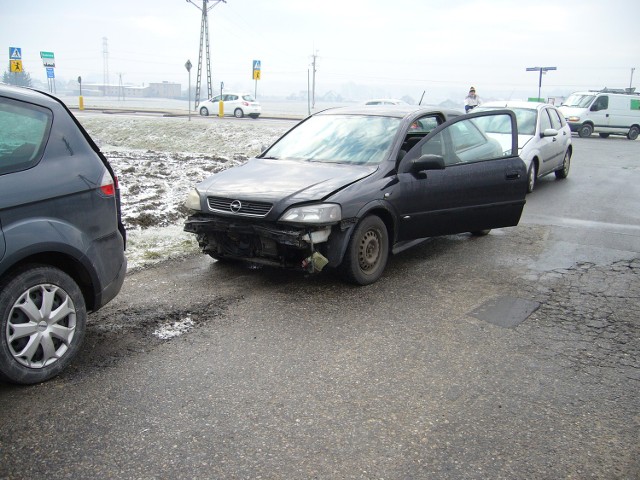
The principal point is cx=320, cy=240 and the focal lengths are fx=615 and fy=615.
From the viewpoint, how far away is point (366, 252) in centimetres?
586

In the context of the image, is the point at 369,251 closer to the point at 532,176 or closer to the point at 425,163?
the point at 425,163

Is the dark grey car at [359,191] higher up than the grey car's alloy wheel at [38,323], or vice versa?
the dark grey car at [359,191]

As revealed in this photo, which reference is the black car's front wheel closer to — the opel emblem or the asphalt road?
the asphalt road

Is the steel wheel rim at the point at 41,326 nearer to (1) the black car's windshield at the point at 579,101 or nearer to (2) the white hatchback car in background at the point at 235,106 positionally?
(1) the black car's windshield at the point at 579,101

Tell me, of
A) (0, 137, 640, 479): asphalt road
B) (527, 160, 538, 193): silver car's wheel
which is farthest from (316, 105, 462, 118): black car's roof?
(527, 160, 538, 193): silver car's wheel

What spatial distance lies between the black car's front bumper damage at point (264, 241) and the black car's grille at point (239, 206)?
0.24ft

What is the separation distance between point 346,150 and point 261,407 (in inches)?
144

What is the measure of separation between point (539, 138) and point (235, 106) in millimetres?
28385

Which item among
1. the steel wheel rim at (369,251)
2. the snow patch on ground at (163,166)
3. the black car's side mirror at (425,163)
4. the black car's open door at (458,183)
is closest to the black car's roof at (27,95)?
the snow patch on ground at (163,166)

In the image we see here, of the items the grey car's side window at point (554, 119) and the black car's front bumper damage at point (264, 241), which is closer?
the black car's front bumper damage at point (264, 241)

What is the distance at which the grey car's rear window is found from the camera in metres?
3.67

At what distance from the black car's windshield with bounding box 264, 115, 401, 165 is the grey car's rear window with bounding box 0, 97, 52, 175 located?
3201 millimetres

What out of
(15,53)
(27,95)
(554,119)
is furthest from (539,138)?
(15,53)

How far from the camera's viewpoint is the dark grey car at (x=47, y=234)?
358cm
